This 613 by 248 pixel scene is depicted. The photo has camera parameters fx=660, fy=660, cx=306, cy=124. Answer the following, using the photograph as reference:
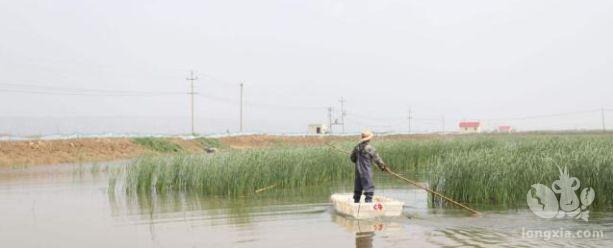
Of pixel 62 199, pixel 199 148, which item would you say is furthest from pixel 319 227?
pixel 199 148

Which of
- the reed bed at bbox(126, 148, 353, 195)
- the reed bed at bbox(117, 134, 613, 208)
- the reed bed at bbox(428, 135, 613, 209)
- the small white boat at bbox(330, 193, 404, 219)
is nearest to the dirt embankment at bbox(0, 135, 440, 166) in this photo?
the reed bed at bbox(117, 134, 613, 208)

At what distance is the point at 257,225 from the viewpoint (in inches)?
467

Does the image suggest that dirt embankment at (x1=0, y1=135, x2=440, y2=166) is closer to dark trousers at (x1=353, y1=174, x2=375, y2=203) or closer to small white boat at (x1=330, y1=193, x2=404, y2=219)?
dark trousers at (x1=353, y1=174, x2=375, y2=203)

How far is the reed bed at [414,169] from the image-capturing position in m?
13.2

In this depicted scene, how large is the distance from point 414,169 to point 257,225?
12.9 m

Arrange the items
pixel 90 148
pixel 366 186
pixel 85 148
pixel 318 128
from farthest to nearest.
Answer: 1. pixel 318 128
2. pixel 90 148
3. pixel 85 148
4. pixel 366 186

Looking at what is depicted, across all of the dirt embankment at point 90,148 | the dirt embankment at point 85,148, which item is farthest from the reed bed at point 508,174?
the dirt embankment at point 85,148

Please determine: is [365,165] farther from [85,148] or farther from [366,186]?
[85,148]

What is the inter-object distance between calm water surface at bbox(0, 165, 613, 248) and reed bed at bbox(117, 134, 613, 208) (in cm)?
78

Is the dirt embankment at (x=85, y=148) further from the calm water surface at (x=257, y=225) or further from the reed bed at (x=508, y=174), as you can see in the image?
the reed bed at (x=508, y=174)

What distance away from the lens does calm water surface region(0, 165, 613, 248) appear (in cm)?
1000

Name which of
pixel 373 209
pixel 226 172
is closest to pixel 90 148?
pixel 226 172

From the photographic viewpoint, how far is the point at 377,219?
471 inches

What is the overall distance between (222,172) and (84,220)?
4560 millimetres
